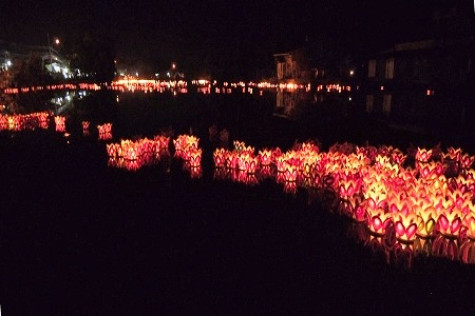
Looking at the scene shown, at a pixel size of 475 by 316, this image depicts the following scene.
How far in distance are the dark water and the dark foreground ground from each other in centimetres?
2

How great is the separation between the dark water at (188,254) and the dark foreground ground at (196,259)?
0.02 meters

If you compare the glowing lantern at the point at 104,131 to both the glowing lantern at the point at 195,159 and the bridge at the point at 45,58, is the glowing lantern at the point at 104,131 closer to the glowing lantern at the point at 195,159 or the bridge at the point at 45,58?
the glowing lantern at the point at 195,159

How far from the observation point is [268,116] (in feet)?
65.1

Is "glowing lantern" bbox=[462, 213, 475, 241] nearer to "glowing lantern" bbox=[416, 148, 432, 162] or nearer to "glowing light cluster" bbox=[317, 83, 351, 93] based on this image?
"glowing lantern" bbox=[416, 148, 432, 162]

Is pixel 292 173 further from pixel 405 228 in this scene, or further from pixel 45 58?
pixel 45 58

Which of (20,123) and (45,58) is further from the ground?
(45,58)

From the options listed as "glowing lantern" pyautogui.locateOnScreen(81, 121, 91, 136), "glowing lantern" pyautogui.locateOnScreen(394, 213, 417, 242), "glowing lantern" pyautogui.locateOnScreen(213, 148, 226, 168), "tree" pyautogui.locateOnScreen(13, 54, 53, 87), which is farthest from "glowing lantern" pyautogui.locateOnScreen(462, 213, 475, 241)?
"tree" pyautogui.locateOnScreen(13, 54, 53, 87)

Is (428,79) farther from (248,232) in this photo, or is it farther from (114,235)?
(114,235)

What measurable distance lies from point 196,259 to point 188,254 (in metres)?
0.20

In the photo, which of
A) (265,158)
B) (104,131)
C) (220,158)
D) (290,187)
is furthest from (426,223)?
(104,131)

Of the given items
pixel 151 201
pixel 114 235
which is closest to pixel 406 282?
pixel 114 235

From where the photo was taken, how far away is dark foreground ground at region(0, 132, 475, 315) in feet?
15.6

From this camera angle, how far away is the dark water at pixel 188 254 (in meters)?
4.78

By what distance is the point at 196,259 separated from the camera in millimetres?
5723
